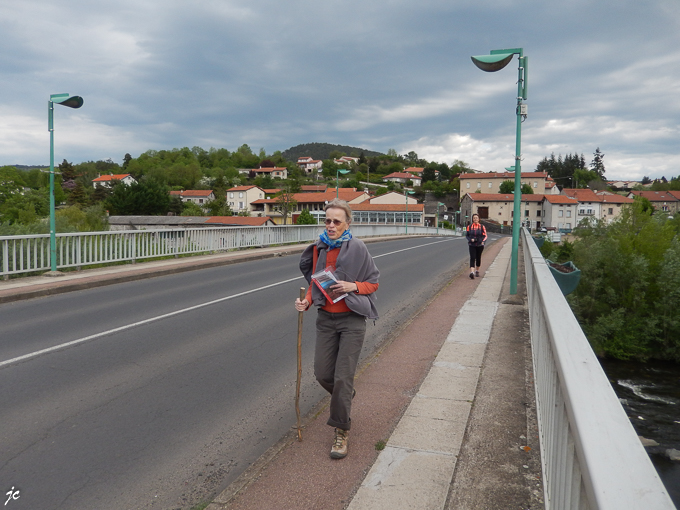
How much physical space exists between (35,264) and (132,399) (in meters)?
9.84

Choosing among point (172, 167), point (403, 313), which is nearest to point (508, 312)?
point (403, 313)

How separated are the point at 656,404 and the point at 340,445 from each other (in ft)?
49.6

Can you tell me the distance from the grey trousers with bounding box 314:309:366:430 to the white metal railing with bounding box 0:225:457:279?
36.5 ft

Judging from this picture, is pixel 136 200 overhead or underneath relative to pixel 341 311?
overhead

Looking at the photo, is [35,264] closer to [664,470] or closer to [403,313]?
[403,313]

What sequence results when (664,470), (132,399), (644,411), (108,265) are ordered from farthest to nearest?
(108,265) → (644,411) → (664,470) → (132,399)

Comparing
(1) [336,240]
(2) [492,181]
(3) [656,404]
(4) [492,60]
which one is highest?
(2) [492,181]

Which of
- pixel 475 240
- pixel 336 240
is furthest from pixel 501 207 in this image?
pixel 336 240

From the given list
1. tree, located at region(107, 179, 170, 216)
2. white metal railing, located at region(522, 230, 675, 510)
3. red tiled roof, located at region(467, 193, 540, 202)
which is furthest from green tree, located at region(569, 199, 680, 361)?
red tiled roof, located at region(467, 193, 540, 202)

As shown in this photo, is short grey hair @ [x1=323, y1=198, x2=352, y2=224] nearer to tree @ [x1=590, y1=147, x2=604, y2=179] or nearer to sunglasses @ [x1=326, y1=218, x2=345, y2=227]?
sunglasses @ [x1=326, y1=218, x2=345, y2=227]

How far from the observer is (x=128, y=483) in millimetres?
3619

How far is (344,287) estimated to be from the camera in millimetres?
3891

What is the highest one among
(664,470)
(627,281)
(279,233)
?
(279,233)

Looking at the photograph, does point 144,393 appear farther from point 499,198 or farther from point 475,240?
point 499,198
